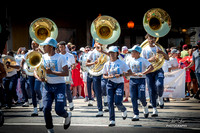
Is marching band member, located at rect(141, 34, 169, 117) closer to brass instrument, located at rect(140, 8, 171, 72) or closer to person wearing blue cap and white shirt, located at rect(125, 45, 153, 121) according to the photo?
brass instrument, located at rect(140, 8, 171, 72)

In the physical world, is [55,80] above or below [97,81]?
below

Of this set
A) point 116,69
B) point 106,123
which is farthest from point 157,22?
point 106,123

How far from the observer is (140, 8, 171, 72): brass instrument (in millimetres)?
10820

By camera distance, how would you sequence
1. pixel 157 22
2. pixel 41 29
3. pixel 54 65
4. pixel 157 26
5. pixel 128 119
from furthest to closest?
pixel 157 22, pixel 157 26, pixel 41 29, pixel 128 119, pixel 54 65

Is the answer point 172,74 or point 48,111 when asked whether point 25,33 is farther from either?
point 48,111

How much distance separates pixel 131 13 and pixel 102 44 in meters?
10.7

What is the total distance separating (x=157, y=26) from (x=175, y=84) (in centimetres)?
440

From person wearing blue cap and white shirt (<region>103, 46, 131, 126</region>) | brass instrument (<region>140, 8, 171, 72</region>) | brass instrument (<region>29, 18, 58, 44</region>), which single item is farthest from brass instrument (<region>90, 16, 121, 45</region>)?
person wearing blue cap and white shirt (<region>103, 46, 131, 126</region>)

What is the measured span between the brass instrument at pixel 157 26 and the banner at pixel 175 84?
4010mm

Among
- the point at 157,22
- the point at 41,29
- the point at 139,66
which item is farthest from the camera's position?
the point at 157,22

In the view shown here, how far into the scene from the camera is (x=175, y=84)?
14.8 metres

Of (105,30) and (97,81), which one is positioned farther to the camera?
(105,30)

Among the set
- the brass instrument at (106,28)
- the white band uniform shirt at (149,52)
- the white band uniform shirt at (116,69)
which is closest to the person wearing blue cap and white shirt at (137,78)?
the white band uniform shirt at (116,69)

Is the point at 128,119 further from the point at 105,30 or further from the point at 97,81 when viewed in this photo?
the point at 105,30
